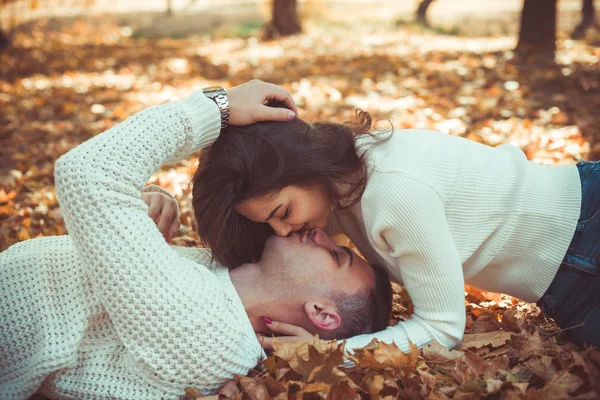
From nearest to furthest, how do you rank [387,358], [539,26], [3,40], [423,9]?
1. [387,358]
2. [539,26]
3. [3,40]
4. [423,9]

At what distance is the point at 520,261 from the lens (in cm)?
249

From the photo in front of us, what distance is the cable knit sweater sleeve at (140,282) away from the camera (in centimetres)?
202

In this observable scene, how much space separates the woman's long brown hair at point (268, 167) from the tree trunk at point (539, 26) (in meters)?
7.22

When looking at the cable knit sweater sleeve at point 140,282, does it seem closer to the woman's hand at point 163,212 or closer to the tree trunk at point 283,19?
the woman's hand at point 163,212

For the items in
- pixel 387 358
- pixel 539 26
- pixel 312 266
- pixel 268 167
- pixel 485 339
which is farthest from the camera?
pixel 539 26

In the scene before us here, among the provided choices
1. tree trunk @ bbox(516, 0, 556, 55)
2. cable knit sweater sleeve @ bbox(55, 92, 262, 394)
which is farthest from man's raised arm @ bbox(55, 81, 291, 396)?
tree trunk @ bbox(516, 0, 556, 55)

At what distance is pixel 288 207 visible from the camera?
2285 mm

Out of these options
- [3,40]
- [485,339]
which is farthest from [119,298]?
[3,40]

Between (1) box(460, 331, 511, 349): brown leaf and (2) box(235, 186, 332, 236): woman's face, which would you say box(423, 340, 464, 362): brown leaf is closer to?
(1) box(460, 331, 511, 349): brown leaf

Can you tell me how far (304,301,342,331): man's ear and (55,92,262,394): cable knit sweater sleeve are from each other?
26 centimetres

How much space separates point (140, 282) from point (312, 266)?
0.68 metres

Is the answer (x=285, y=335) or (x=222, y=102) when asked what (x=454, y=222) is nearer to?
(x=285, y=335)

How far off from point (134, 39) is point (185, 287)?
45.0 feet

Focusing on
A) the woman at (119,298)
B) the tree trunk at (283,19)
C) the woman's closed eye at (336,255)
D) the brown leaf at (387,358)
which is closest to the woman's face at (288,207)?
the woman's closed eye at (336,255)
